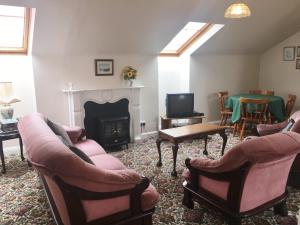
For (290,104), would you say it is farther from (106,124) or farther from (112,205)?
(112,205)

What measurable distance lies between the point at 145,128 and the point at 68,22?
8.31 ft

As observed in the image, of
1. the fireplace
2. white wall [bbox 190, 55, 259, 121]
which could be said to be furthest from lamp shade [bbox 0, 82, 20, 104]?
white wall [bbox 190, 55, 259, 121]

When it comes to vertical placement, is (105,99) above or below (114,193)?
above

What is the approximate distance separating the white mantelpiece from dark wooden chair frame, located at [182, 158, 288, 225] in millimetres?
2506

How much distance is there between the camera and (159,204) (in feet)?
8.99

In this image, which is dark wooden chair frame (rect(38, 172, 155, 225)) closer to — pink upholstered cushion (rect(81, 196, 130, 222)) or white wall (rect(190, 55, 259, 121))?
pink upholstered cushion (rect(81, 196, 130, 222))

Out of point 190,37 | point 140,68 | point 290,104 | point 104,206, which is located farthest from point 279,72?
point 104,206

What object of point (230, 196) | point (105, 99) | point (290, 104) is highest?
point (105, 99)

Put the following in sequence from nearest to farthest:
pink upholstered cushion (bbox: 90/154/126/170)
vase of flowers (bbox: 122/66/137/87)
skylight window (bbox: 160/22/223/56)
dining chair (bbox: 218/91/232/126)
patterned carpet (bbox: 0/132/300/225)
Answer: patterned carpet (bbox: 0/132/300/225) → pink upholstered cushion (bbox: 90/154/126/170) → vase of flowers (bbox: 122/66/137/87) → skylight window (bbox: 160/22/223/56) → dining chair (bbox: 218/91/232/126)

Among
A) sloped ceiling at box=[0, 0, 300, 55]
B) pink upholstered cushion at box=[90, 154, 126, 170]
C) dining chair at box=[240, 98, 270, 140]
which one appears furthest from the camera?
dining chair at box=[240, 98, 270, 140]

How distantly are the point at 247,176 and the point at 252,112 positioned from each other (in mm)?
3282

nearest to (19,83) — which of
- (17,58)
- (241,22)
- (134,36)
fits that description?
(17,58)

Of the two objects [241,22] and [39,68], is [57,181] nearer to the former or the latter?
[39,68]

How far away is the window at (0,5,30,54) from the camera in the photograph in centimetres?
367
